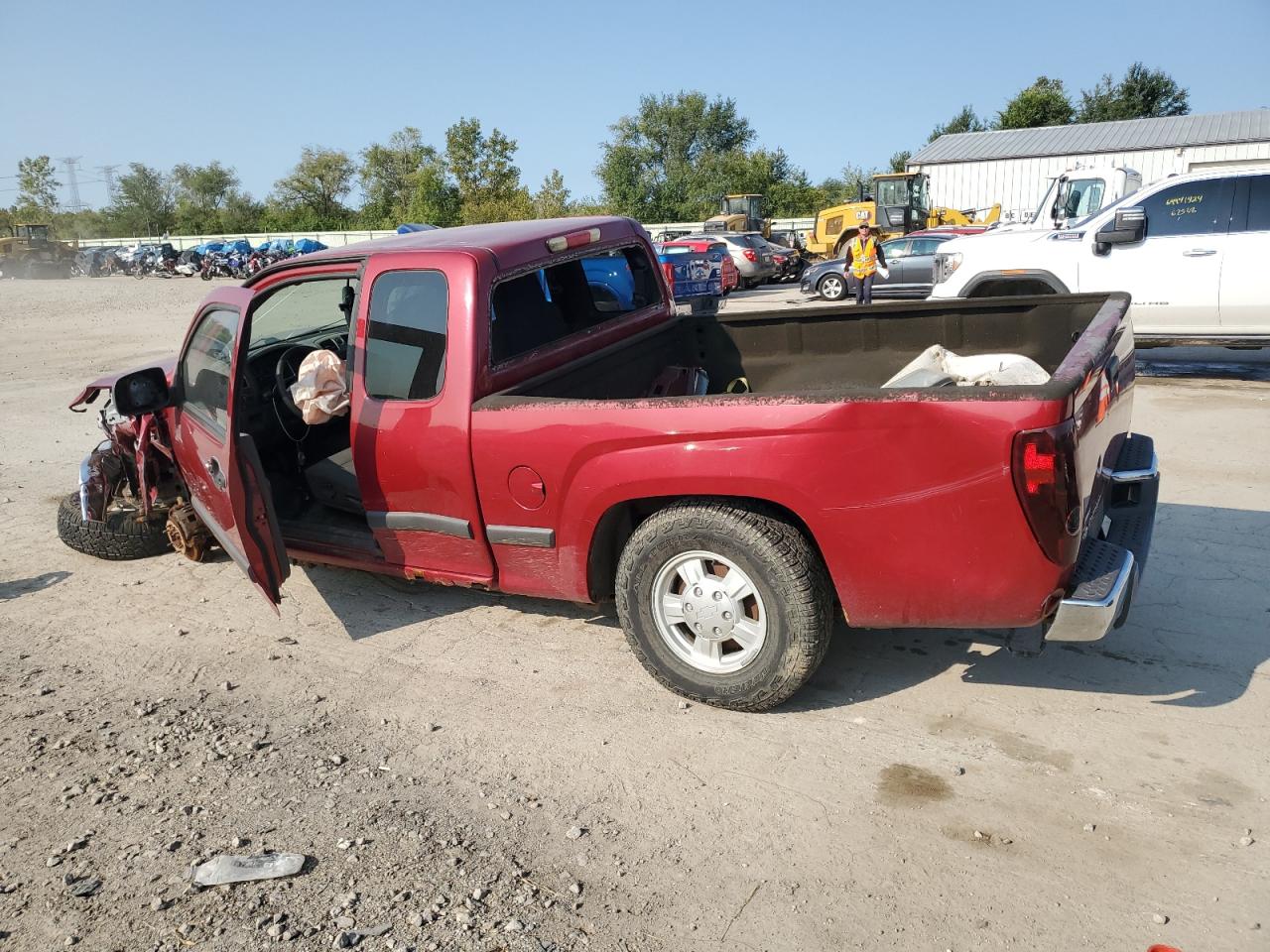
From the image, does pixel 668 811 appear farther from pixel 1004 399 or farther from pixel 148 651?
pixel 148 651

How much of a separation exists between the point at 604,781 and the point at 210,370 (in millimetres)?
2878

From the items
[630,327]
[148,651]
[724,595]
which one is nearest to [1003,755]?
[724,595]

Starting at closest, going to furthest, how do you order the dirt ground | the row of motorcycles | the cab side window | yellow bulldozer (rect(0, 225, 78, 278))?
1. the dirt ground
2. the cab side window
3. the row of motorcycles
4. yellow bulldozer (rect(0, 225, 78, 278))

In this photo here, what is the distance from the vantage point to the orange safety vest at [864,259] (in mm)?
15149

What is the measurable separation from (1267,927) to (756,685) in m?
1.65

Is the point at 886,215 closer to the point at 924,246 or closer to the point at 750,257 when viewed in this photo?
the point at 750,257

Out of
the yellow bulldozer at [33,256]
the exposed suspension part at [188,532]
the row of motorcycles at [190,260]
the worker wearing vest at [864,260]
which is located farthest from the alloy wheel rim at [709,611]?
the yellow bulldozer at [33,256]

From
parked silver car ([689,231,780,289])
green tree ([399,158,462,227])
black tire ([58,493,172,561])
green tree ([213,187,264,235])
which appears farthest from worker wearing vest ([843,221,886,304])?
green tree ([213,187,264,235])

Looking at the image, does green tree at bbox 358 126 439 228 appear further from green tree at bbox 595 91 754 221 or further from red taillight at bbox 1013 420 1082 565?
red taillight at bbox 1013 420 1082 565

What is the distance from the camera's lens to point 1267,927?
8.10 feet

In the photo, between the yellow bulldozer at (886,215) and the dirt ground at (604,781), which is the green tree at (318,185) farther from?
the dirt ground at (604,781)

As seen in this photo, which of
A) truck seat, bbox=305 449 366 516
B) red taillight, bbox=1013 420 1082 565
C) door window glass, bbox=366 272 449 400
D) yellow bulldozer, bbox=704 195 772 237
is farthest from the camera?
yellow bulldozer, bbox=704 195 772 237

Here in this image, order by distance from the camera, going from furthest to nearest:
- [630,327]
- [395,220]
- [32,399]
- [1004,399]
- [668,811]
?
1. [395,220]
2. [32,399]
3. [630,327]
4. [668,811]
5. [1004,399]

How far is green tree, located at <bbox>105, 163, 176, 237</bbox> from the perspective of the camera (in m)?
80.6
